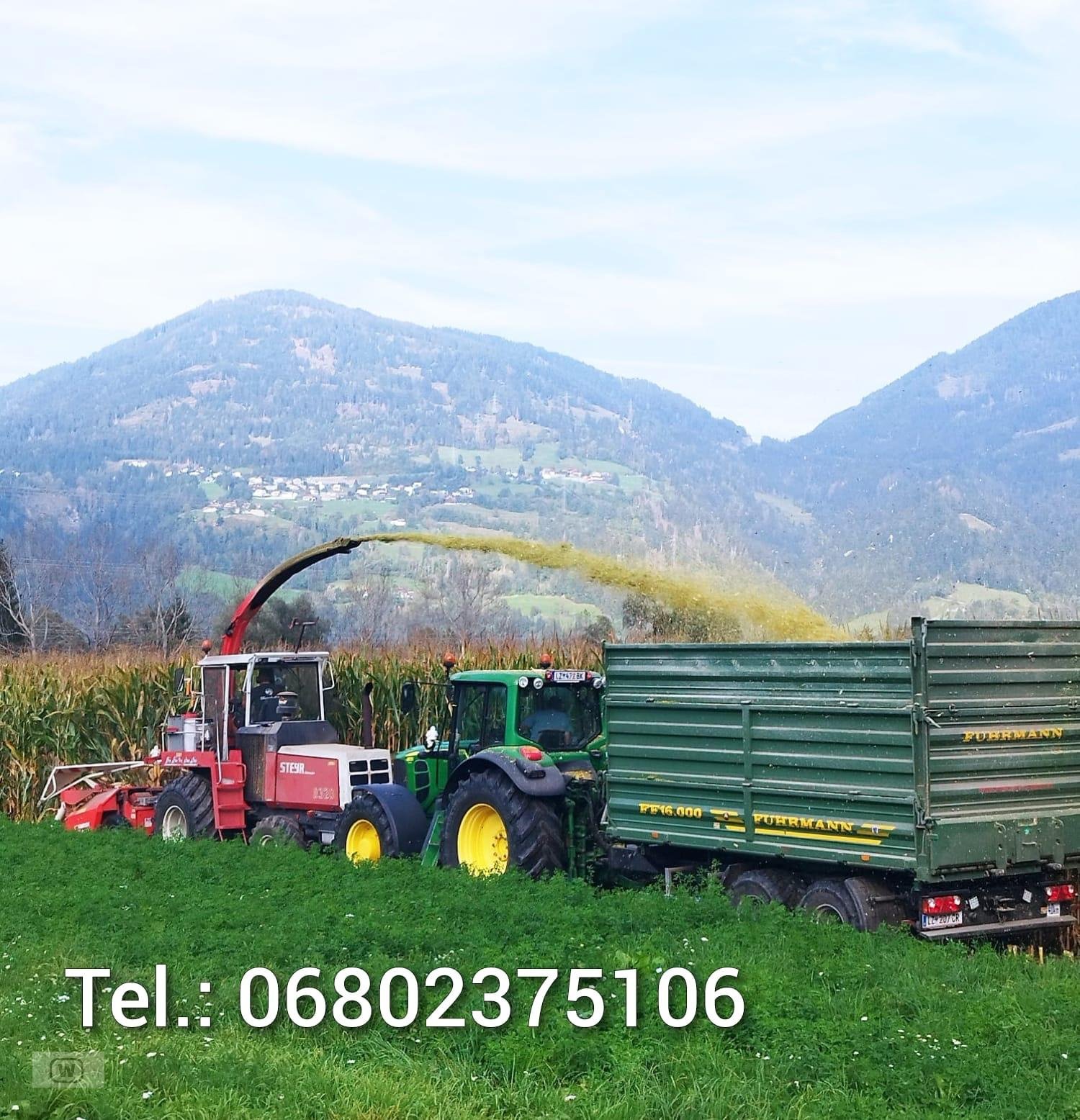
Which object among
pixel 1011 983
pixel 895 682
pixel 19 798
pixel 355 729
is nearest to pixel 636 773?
pixel 895 682

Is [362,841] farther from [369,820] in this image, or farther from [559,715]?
[559,715]

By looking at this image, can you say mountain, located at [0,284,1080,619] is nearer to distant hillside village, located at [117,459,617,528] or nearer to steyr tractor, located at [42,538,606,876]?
distant hillside village, located at [117,459,617,528]

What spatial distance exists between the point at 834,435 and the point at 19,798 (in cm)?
10502

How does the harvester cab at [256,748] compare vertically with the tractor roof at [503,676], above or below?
below

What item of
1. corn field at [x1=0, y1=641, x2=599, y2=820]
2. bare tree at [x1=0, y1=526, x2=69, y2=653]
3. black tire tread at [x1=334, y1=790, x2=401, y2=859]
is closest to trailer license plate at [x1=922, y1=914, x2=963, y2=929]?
black tire tread at [x1=334, y1=790, x2=401, y2=859]

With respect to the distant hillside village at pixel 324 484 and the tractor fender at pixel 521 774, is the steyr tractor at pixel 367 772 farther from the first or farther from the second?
the distant hillside village at pixel 324 484

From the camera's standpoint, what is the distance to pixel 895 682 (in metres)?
10.5

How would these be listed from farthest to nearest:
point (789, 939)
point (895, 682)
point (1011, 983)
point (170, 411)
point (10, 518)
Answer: point (170, 411) < point (10, 518) < point (895, 682) < point (789, 939) < point (1011, 983)

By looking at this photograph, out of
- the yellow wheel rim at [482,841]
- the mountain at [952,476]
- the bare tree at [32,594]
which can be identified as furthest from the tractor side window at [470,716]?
the mountain at [952,476]

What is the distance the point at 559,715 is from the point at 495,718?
0.62m

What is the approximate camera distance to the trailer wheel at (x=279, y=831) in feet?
52.6

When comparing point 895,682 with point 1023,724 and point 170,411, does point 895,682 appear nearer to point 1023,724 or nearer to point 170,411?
point 1023,724

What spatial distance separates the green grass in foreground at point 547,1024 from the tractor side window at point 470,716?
2.62m

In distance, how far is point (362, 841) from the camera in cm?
1506
